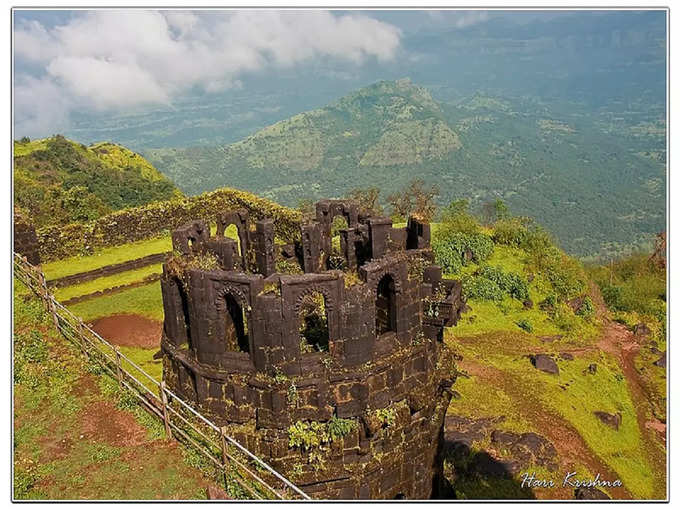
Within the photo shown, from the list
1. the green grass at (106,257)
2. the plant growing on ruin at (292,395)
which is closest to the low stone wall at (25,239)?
the green grass at (106,257)

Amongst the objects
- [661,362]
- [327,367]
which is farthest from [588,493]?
[661,362]

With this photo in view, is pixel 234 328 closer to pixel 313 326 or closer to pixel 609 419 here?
pixel 313 326

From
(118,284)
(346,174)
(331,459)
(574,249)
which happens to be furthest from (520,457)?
(346,174)

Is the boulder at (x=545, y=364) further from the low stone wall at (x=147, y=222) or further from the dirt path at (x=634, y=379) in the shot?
the low stone wall at (x=147, y=222)

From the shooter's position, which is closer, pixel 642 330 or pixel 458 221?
pixel 642 330

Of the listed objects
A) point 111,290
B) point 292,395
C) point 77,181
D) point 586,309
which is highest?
point 77,181

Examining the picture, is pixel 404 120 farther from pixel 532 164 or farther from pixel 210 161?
pixel 210 161
